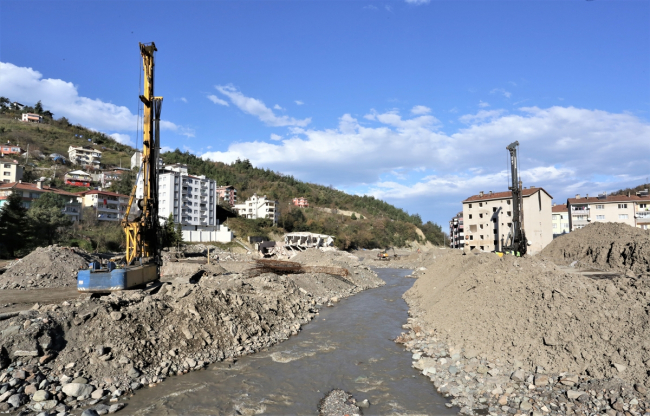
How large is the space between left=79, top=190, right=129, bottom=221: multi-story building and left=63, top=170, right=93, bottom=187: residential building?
73.0ft

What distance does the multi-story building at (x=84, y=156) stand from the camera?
9481cm

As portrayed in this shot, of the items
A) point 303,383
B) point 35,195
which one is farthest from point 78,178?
point 303,383

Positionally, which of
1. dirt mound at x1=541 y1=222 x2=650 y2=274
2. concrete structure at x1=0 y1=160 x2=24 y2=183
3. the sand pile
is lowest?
the sand pile

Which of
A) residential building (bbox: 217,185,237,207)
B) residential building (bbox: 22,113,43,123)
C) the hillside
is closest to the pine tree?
the hillside

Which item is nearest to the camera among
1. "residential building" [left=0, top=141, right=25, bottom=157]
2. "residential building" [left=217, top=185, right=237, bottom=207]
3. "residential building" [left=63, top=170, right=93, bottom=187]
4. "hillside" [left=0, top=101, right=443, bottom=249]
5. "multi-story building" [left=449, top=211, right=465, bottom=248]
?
"residential building" [left=63, top=170, right=93, bottom=187]

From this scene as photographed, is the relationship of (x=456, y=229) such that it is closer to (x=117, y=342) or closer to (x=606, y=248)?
(x=606, y=248)

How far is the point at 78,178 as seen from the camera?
79688 mm

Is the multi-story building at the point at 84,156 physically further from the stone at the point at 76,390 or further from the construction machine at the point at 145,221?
the stone at the point at 76,390

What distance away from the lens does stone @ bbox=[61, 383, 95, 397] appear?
815cm

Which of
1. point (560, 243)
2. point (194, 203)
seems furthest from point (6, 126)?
point (560, 243)

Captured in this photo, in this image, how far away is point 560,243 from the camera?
86.2ft

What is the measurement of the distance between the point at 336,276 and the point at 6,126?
391 ft

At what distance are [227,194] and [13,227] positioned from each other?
5938 centimetres

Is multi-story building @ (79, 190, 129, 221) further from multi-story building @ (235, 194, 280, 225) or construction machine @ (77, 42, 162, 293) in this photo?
construction machine @ (77, 42, 162, 293)
